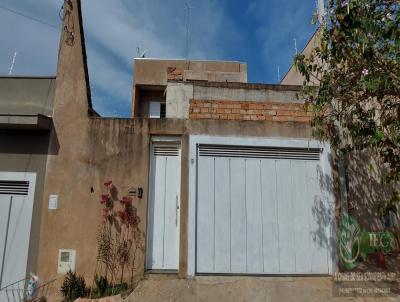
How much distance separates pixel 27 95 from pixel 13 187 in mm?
1976

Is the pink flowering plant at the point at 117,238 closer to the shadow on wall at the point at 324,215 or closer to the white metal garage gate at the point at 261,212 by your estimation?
the white metal garage gate at the point at 261,212

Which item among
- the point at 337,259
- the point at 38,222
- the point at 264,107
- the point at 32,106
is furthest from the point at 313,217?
the point at 32,106

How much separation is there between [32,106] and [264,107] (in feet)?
16.2

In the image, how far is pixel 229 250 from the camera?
23.6 feet

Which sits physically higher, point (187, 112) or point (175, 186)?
point (187, 112)

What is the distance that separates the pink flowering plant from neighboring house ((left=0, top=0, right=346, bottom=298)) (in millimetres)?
134

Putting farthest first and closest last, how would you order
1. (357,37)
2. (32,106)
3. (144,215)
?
(32,106) → (144,215) → (357,37)

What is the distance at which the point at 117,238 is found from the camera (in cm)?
697

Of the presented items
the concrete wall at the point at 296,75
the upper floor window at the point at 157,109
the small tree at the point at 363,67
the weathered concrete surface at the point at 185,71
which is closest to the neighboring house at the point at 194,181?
the small tree at the point at 363,67

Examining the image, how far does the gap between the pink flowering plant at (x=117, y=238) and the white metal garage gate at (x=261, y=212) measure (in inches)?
49.6

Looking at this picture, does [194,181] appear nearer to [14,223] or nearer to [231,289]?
[231,289]

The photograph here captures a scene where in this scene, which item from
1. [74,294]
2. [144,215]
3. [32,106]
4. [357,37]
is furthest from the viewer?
[32,106]

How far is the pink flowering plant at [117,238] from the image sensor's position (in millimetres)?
6867

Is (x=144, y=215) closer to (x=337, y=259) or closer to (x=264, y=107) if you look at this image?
(x=264, y=107)
